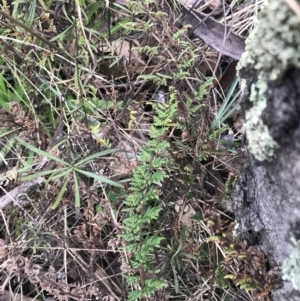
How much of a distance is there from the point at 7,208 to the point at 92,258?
17.9 inches

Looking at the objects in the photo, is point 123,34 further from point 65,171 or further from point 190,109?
point 65,171

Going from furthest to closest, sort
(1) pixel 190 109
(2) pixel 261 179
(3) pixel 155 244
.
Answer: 1. (1) pixel 190 109
2. (3) pixel 155 244
3. (2) pixel 261 179

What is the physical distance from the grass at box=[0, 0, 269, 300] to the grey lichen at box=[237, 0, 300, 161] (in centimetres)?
53

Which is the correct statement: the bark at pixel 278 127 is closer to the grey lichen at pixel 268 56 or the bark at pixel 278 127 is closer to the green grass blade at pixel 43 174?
the grey lichen at pixel 268 56

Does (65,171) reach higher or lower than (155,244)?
lower

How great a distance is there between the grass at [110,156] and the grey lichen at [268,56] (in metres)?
0.53

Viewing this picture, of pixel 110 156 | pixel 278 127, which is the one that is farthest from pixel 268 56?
pixel 110 156

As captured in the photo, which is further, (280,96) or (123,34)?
(123,34)

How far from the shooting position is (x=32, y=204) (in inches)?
75.1

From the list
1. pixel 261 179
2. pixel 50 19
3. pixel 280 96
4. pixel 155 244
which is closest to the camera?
pixel 280 96

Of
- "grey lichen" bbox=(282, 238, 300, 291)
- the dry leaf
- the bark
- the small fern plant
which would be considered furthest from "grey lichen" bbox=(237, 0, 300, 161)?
the dry leaf

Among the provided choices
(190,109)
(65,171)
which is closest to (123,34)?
(190,109)

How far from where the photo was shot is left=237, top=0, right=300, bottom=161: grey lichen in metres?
0.92

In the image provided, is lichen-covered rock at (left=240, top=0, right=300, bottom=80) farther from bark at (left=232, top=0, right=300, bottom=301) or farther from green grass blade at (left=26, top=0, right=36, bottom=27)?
green grass blade at (left=26, top=0, right=36, bottom=27)
